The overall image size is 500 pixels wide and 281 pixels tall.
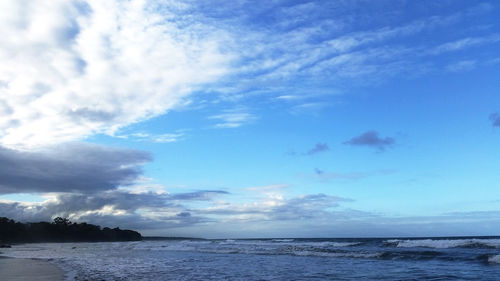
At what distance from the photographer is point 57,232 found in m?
148

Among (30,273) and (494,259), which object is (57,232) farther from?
(494,259)

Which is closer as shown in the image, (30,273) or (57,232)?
(30,273)

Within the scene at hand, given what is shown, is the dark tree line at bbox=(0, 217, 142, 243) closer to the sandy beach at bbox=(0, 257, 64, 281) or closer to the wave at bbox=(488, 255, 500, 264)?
the sandy beach at bbox=(0, 257, 64, 281)

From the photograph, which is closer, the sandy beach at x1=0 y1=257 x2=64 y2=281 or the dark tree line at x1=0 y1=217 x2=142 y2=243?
the sandy beach at x1=0 y1=257 x2=64 y2=281

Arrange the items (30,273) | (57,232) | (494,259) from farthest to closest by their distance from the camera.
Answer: (57,232)
(494,259)
(30,273)

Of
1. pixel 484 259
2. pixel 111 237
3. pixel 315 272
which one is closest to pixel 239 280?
pixel 315 272

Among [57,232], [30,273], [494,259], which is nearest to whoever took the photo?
[30,273]

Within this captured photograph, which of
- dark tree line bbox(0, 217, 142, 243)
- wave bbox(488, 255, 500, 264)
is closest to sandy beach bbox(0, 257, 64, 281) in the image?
wave bbox(488, 255, 500, 264)

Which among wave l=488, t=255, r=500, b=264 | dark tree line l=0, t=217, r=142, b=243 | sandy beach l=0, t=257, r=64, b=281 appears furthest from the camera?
dark tree line l=0, t=217, r=142, b=243

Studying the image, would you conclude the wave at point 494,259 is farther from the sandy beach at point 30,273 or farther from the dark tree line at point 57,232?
the dark tree line at point 57,232

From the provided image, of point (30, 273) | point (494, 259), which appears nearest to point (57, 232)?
point (30, 273)

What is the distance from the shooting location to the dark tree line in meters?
121

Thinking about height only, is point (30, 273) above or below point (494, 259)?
below

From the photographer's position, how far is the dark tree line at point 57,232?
396ft
